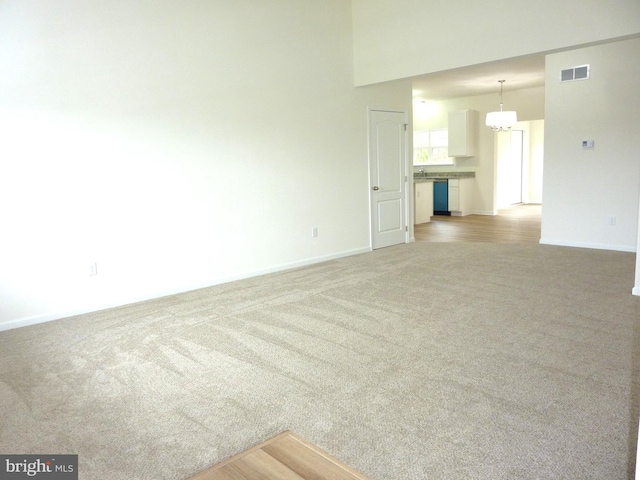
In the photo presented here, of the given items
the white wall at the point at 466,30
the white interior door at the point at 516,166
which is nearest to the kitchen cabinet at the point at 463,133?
the white interior door at the point at 516,166

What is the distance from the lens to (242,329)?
395 centimetres

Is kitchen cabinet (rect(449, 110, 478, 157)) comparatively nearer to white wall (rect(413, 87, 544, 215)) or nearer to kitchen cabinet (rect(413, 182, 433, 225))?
white wall (rect(413, 87, 544, 215))

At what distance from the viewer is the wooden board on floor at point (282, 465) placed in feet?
6.75

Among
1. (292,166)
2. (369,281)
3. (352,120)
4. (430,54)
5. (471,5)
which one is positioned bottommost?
(369,281)

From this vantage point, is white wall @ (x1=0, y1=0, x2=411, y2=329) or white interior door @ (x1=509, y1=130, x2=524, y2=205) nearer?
white wall @ (x1=0, y1=0, x2=411, y2=329)

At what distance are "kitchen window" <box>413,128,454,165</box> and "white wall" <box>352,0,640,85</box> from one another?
5737mm

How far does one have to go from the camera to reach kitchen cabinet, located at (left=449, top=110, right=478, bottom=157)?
1102 cm

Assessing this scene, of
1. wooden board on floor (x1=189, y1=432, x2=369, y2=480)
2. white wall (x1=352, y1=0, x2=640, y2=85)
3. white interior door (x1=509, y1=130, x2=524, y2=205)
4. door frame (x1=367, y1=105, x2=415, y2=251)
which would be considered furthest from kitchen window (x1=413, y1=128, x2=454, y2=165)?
wooden board on floor (x1=189, y1=432, x2=369, y2=480)

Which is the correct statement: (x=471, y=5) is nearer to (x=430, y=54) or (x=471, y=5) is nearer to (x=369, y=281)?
(x=430, y=54)

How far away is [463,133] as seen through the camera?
1106 centimetres

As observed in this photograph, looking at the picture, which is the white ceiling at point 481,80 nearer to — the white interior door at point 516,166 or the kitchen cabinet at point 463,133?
the kitchen cabinet at point 463,133

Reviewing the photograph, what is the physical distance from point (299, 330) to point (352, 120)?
3.87 m

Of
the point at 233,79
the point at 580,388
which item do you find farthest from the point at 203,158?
the point at 580,388

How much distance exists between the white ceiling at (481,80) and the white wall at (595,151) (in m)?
0.86
